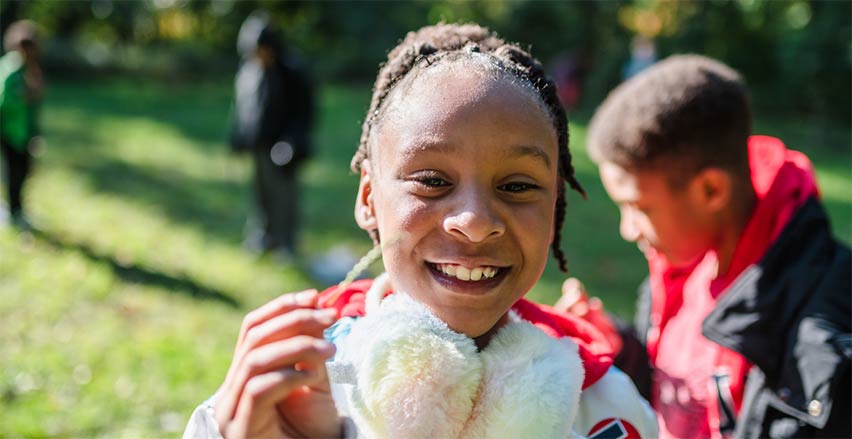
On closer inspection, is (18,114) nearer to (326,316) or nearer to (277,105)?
(277,105)

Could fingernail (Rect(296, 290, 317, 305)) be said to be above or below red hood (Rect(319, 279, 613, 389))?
above

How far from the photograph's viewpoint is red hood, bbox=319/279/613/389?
169 cm

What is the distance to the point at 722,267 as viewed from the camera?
2.84m

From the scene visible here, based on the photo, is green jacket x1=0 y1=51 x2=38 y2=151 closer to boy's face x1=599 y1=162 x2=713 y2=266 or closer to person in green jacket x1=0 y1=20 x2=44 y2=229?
person in green jacket x1=0 y1=20 x2=44 y2=229

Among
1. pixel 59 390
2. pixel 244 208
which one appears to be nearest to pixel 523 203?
pixel 59 390

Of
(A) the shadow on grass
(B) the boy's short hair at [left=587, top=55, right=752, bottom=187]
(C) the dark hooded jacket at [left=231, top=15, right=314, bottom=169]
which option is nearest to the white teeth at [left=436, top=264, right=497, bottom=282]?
(B) the boy's short hair at [left=587, top=55, right=752, bottom=187]

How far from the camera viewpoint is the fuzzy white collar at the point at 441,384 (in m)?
1.38

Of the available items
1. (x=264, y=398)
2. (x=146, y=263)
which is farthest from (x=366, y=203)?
(x=146, y=263)

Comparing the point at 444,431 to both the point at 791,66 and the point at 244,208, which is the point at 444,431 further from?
the point at 791,66

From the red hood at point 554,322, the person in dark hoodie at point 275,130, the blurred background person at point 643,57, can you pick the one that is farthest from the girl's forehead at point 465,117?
the blurred background person at point 643,57

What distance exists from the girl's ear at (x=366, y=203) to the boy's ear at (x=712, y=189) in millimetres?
1589

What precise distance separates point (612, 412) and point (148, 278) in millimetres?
5798

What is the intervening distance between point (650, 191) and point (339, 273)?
4482 millimetres

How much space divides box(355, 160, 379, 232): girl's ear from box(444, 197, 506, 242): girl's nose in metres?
0.30
